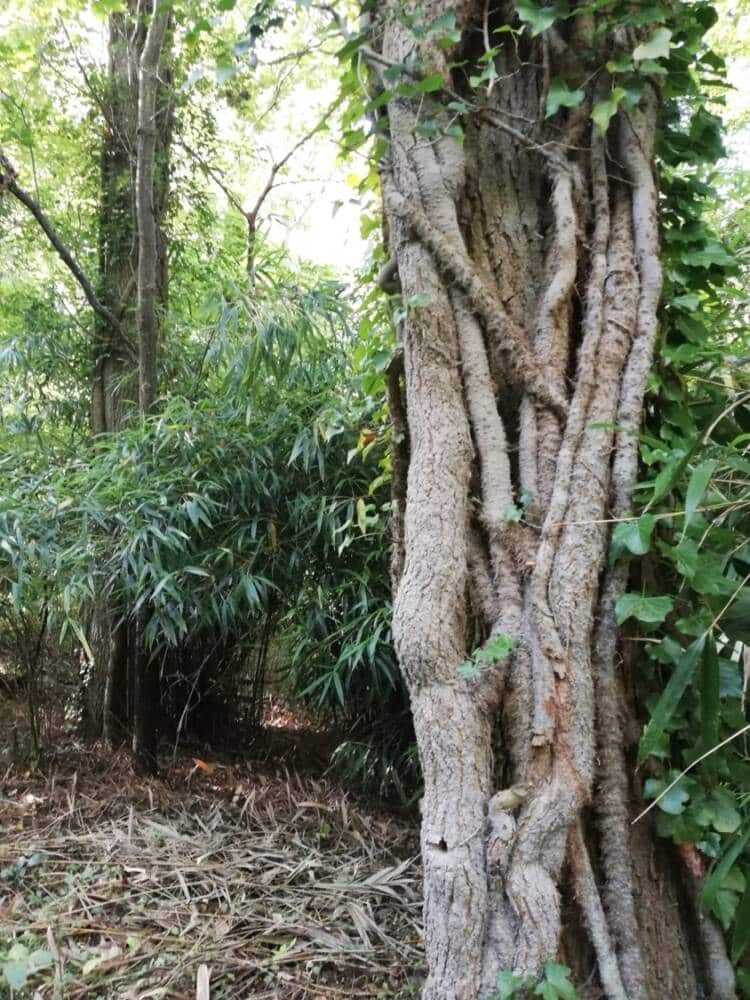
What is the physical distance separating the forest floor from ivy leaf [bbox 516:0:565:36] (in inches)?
67.1

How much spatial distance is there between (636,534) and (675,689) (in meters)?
0.23

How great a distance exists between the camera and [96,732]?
9.50 ft

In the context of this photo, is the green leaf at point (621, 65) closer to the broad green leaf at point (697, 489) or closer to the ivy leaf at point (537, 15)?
the ivy leaf at point (537, 15)

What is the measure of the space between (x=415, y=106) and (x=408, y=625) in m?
0.96

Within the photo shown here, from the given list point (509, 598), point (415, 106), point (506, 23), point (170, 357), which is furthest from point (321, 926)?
point (170, 357)

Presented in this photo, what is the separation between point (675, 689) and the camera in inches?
36.9

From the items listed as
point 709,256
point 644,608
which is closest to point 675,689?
point 644,608

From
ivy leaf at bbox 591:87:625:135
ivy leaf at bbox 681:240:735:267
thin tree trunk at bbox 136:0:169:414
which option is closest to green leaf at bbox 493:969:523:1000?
ivy leaf at bbox 681:240:735:267

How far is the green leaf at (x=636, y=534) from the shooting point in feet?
3.42

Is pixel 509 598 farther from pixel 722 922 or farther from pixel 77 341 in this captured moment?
pixel 77 341

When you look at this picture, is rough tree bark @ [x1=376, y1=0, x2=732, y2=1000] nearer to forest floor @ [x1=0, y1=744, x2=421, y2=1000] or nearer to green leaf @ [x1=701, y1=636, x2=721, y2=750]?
green leaf @ [x1=701, y1=636, x2=721, y2=750]

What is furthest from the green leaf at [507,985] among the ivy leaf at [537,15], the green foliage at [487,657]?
the ivy leaf at [537,15]

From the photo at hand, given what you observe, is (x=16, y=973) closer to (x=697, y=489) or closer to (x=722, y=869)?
(x=722, y=869)

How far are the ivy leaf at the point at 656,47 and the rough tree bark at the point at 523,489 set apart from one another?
11 centimetres
